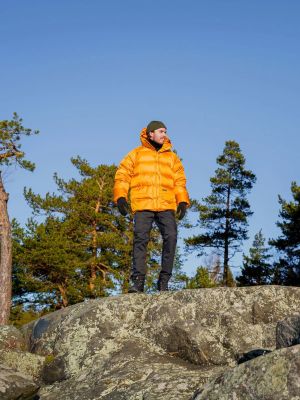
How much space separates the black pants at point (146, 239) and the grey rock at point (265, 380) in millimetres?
4426

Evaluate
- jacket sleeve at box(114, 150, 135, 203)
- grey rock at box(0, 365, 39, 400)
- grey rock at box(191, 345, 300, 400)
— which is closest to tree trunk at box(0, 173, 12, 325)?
jacket sleeve at box(114, 150, 135, 203)

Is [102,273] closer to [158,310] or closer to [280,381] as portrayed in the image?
[158,310]

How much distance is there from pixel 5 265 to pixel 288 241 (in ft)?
65.3

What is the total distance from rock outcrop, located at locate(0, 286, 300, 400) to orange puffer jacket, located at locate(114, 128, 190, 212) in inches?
61.1

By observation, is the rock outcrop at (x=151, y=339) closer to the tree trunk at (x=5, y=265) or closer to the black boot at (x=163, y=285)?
the black boot at (x=163, y=285)

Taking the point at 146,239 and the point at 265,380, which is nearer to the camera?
the point at 265,380

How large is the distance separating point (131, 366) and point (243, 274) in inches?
1158

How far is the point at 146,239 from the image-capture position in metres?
8.85

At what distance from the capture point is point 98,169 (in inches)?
1452

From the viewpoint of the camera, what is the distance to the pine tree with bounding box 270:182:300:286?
3331cm

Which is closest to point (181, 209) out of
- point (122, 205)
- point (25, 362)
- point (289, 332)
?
point (122, 205)

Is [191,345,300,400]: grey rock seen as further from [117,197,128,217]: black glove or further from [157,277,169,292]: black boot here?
[117,197,128,217]: black glove

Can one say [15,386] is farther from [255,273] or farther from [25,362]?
[255,273]

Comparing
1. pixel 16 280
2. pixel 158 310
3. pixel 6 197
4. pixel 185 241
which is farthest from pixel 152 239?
pixel 158 310
